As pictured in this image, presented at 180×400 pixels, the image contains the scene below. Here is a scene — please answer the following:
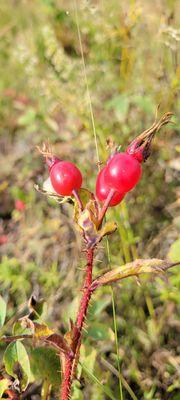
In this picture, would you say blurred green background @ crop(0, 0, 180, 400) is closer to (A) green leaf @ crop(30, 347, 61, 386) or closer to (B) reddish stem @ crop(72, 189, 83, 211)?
(A) green leaf @ crop(30, 347, 61, 386)

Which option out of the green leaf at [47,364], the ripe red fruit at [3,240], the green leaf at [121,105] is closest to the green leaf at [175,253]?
the green leaf at [47,364]

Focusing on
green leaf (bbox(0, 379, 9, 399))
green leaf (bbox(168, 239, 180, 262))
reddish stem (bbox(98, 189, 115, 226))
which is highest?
reddish stem (bbox(98, 189, 115, 226))

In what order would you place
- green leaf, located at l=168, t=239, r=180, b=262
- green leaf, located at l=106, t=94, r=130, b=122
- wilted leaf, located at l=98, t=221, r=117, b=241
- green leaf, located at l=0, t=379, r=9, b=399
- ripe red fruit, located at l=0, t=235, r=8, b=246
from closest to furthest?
wilted leaf, located at l=98, t=221, r=117, b=241 → green leaf, located at l=0, t=379, r=9, b=399 → green leaf, located at l=168, t=239, r=180, b=262 → green leaf, located at l=106, t=94, r=130, b=122 → ripe red fruit, located at l=0, t=235, r=8, b=246

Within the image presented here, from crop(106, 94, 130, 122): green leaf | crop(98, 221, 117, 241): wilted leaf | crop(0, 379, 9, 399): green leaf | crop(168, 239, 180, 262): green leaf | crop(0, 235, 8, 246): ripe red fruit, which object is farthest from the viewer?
crop(0, 235, 8, 246): ripe red fruit

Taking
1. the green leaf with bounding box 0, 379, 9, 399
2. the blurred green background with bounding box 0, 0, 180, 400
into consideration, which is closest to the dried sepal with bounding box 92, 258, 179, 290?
the green leaf with bounding box 0, 379, 9, 399

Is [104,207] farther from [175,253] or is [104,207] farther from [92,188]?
[92,188]

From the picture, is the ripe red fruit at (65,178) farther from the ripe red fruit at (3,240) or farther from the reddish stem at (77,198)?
the ripe red fruit at (3,240)
